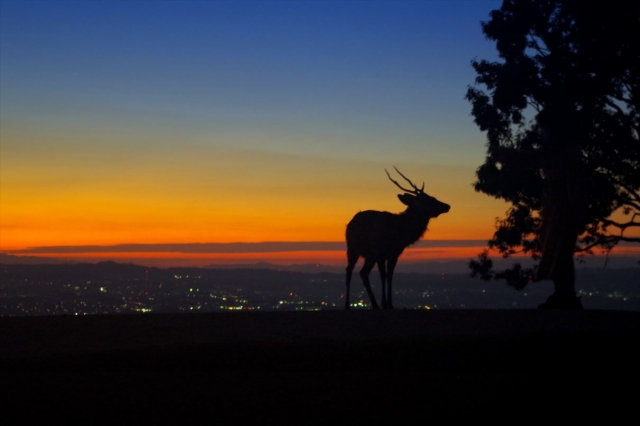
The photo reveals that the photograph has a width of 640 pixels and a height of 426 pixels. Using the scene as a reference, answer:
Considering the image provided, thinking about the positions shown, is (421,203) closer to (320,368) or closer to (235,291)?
(320,368)

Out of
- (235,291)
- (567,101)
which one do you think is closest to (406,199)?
(567,101)

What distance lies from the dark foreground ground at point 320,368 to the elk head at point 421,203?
4.94m

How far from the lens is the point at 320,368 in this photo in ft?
33.9

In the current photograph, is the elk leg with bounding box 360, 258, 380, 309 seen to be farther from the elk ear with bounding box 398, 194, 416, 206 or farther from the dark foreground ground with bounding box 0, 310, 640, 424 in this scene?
the dark foreground ground with bounding box 0, 310, 640, 424

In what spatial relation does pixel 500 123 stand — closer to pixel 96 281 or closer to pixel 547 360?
pixel 547 360

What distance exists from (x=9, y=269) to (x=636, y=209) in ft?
147

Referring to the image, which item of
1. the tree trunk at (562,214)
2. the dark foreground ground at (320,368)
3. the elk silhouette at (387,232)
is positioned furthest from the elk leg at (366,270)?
the tree trunk at (562,214)

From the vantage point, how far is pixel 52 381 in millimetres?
9305

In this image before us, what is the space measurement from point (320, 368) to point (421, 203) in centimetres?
920

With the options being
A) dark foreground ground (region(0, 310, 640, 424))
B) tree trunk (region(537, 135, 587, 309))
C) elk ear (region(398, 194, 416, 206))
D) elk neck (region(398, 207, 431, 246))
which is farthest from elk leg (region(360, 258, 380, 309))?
tree trunk (region(537, 135, 587, 309))

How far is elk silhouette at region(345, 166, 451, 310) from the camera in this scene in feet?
59.7

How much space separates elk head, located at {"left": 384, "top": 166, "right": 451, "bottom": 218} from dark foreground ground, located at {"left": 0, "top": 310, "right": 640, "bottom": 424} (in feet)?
16.2

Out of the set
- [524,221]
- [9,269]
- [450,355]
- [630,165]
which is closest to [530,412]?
[450,355]

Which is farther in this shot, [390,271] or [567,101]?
[567,101]
